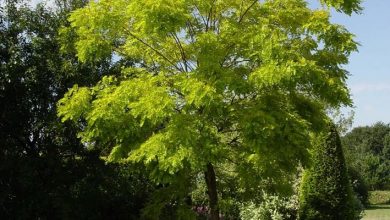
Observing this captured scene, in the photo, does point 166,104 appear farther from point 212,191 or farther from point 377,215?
point 377,215

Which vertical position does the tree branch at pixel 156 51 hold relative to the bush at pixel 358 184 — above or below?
above

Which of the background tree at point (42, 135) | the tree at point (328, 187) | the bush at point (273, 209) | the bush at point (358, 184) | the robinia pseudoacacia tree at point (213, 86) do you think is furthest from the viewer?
the bush at point (358, 184)

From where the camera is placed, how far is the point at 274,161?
922cm

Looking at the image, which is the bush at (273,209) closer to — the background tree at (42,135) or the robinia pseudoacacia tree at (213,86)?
the background tree at (42,135)

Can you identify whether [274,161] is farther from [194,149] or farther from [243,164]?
[194,149]

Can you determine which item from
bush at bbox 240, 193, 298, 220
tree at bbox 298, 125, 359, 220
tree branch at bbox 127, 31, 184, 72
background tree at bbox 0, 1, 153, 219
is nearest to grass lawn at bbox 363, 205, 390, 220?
bush at bbox 240, 193, 298, 220

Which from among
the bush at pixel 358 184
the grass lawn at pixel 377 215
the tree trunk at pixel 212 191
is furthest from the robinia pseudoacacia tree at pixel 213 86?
the grass lawn at pixel 377 215

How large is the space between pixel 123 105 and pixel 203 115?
154 cm

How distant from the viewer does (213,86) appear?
8438 millimetres

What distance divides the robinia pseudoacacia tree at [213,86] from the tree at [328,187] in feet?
17.7

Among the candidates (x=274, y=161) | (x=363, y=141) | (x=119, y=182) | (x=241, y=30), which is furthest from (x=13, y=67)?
(x=363, y=141)

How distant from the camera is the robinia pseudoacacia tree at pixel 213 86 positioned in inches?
328

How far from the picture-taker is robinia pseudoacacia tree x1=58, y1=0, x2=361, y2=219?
27.3 feet

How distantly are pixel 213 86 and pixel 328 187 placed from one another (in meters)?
8.48
